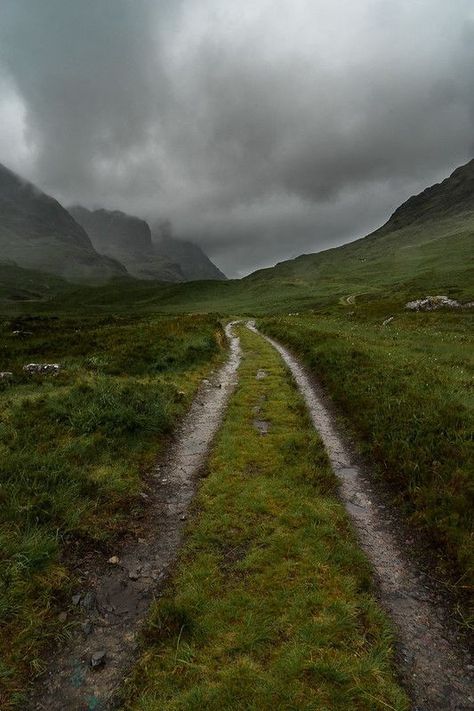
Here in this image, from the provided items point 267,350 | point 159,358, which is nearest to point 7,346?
point 159,358

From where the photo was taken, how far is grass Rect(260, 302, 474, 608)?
A: 350 inches

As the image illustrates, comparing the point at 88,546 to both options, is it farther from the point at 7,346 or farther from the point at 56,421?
the point at 7,346

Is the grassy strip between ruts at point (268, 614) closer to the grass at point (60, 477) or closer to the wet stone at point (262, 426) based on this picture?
the grass at point (60, 477)

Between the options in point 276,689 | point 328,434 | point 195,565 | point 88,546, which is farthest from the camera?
point 328,434

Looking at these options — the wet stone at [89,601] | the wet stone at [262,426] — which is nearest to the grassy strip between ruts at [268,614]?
the wet stone at [89,601]

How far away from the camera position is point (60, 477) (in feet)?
35.3

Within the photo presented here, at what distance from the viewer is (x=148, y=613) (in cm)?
702

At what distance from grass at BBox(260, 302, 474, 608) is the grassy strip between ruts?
1.90 metres

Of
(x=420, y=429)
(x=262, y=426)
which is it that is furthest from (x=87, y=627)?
(x=420, y=429)

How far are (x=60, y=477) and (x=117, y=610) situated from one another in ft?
15.1

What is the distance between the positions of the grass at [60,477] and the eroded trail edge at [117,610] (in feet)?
1.38

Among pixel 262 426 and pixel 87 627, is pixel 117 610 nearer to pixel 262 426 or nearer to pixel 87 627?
pixel 87 627

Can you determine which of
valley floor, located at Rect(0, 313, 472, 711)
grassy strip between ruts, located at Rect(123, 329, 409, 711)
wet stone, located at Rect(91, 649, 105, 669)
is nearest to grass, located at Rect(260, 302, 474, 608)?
valley floor, located at Rect(0, 313, 472, 711)

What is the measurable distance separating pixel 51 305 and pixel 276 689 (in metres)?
197
